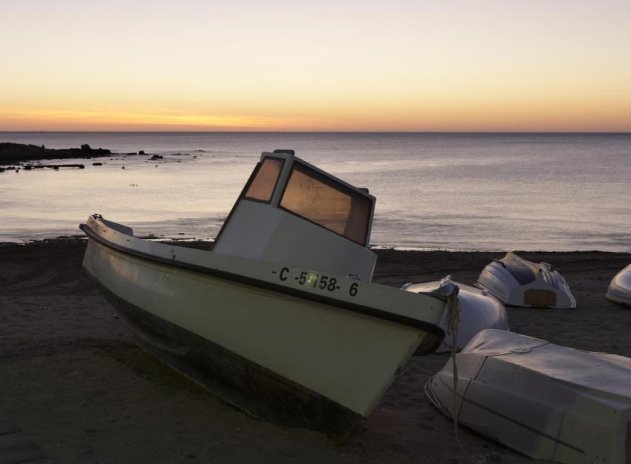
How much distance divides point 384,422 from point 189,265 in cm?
248

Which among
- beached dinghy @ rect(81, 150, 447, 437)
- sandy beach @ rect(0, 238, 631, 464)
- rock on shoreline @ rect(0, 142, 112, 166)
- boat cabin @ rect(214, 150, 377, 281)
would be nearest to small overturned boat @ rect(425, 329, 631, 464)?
sandy beach @ rect(0, 238, 631, 464)

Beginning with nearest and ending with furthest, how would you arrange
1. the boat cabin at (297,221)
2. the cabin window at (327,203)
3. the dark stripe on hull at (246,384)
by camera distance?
the dark stripe on hull at (246,384), the boat cabin at (297,221), the cabin window at (327,203)

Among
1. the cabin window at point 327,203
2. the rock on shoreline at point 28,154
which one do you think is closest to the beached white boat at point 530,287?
the cabin window at point 327,203

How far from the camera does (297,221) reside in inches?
296

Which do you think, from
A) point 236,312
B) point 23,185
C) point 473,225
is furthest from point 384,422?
point 23,185

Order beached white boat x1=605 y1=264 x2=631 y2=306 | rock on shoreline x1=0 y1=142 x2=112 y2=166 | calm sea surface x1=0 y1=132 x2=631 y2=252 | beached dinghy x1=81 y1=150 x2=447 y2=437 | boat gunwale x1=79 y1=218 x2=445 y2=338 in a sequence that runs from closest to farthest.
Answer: boat gunwale x1=79 y1=218 x2=445 y2=338 → beached dinghy x1=81 y1=150 x2=447 y2=437 → beached white boat x1=605 y1=264 x2=631 y2=306 → calm sea surface x1=0 y1=132 x2=631 y2=252 → rock on shoreline x1=0 y1=142 x2=112 y2=166

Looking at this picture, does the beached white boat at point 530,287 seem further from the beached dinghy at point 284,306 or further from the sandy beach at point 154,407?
the beached dinghy at point 284,306

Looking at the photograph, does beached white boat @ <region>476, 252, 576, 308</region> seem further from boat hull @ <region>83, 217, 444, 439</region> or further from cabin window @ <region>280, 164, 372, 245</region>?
boat hull @ <region>83, 217, 444, 439</region>

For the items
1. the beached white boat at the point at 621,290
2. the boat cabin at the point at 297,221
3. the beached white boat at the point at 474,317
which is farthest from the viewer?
the beached white boat at the point at 621,290

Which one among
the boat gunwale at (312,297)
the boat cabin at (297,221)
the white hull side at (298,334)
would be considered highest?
the boat cabin at (297,221)

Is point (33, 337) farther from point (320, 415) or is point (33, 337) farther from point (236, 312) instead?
point (320, 415)

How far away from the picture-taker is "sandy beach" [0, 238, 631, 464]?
6.05 m

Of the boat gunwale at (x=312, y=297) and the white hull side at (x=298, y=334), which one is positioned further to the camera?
the white hull side at (x=298, y=334)

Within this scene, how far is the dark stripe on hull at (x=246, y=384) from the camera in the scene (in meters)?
6.29
